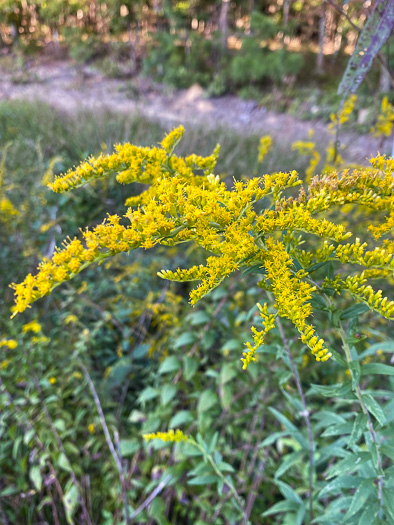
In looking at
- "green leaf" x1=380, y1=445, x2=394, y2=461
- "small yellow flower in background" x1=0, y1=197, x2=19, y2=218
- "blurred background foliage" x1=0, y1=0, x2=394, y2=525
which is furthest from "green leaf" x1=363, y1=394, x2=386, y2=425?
"small yellow flower in background" x1=0, y1=197, x2=19, y2=218

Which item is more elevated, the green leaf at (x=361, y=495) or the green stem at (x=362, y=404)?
the green stem at (x=362, y=404)

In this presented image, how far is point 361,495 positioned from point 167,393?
94cm

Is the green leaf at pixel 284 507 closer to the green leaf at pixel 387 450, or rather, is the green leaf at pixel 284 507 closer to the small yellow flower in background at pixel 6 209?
the green leaf at pixel 387 450

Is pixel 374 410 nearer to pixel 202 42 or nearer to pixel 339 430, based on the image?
pixel 339 430

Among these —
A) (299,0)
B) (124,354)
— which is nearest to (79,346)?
(124,354)

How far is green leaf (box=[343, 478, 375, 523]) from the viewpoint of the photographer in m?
0.88

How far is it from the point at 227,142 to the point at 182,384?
3.52 m

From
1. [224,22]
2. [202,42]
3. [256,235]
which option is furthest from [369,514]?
[224,22]

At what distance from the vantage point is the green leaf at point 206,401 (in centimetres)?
158

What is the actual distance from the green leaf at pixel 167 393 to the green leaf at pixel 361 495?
2.93ft

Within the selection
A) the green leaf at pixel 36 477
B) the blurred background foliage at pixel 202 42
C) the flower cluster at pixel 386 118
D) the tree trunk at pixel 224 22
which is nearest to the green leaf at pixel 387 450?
the green leaf at pixel 36 477

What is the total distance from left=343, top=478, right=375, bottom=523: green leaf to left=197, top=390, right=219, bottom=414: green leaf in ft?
2.46

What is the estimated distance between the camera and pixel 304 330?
73 cm

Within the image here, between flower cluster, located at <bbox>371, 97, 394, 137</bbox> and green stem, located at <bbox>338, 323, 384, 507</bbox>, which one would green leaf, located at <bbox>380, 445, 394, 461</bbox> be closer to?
green stem, located at <bbox>338, 323, 384, 507</bbox>
